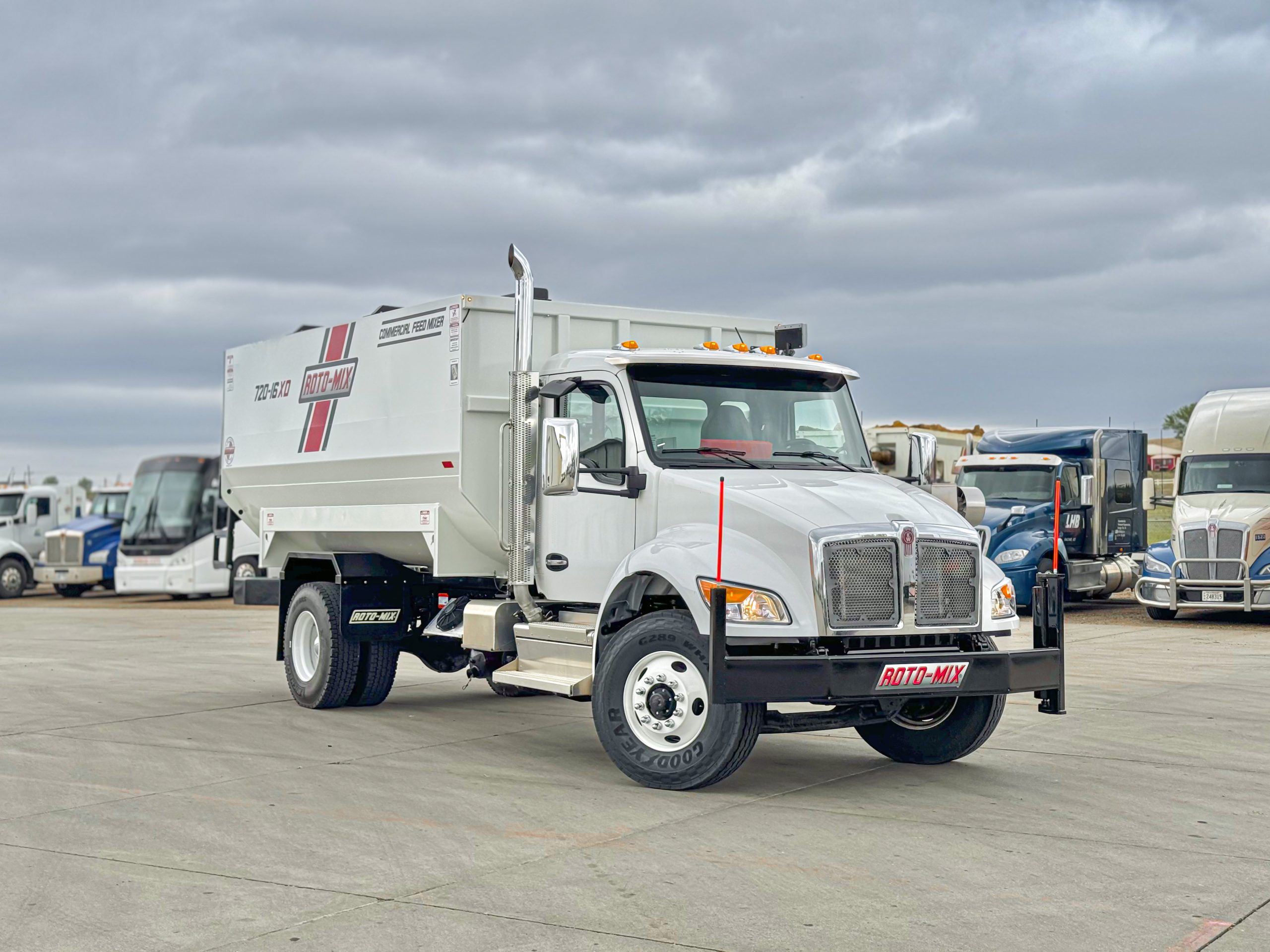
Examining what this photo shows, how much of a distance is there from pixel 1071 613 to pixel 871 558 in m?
18.8

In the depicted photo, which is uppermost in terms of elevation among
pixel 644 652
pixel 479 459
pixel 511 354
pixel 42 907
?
pixel 511 354

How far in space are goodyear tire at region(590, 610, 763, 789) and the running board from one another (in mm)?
526

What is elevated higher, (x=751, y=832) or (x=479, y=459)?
(x=479, y=459)

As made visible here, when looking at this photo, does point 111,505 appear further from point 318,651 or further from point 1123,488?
point 318,651

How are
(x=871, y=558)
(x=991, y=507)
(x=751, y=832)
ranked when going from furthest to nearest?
(x=991, y=507) → (x=871, y=558) → (x=751, y=832)

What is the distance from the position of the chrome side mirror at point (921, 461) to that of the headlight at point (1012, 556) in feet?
46.2

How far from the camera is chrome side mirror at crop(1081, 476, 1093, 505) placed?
24.3 meters

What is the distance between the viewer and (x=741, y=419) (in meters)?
9.62

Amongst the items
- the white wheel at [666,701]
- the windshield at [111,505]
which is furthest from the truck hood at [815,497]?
the windshield at [111,505]

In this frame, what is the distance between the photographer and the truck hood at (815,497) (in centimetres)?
838

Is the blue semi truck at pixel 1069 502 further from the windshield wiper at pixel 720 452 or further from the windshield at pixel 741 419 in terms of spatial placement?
the windshield wiper at pixel 720 452

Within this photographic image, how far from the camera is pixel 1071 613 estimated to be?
85.0 ft

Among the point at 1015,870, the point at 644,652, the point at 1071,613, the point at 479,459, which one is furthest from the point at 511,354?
the point at 1071,613

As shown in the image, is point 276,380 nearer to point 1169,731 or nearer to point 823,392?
point 823,392
